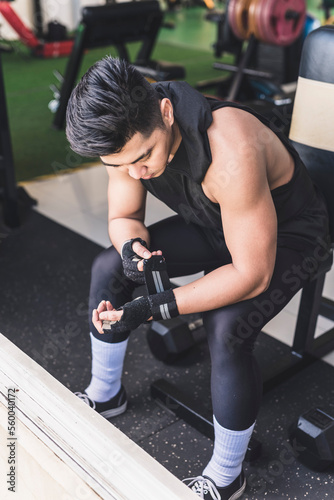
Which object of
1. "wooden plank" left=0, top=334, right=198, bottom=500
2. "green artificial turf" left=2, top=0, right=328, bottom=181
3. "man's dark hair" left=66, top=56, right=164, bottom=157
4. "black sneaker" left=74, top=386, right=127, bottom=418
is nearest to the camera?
"wooden plank" left=0, top=334, right=198, bottom=500

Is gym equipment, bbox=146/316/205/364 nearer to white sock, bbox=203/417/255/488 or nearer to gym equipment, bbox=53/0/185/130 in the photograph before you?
white sock, bbox=203/417/255/488

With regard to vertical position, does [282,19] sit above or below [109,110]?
below

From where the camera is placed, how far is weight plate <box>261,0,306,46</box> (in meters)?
3.65

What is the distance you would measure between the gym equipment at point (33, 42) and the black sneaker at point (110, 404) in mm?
5262

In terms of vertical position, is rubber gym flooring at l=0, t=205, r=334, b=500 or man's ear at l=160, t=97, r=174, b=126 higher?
man's ear at l=160, t=97, r=174, b=126

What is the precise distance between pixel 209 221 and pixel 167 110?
13.0 inches

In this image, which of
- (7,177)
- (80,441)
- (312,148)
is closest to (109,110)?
(80,441)

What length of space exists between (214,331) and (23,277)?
4.10ft

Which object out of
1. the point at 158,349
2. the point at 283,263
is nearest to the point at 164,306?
the point at 283,263

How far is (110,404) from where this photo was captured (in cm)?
157

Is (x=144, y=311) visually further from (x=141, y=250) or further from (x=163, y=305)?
(x=141, y=250)

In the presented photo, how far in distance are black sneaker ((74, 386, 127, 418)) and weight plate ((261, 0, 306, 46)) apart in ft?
9.44

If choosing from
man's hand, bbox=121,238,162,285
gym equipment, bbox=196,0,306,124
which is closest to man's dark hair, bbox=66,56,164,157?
man's hand, bbox=121,238,162,285

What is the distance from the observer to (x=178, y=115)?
1.15m
